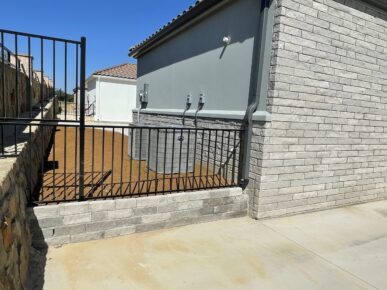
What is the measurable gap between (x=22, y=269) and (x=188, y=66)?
482 centimetres

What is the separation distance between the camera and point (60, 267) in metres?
2.63

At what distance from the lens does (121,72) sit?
18.0m

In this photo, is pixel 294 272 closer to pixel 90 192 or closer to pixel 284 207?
pixel 284 207

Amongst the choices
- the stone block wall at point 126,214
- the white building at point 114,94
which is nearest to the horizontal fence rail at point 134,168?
the stone block wall at point 126,214

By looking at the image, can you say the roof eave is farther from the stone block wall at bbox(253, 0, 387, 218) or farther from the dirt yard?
the dirt yard

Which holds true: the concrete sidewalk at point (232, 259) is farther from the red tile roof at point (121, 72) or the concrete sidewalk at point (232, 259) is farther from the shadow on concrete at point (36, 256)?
the red tile roof at point (121, 72)

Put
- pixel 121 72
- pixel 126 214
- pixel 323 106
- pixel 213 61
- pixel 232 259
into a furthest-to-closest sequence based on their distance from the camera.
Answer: pixel 121 72
pixel 213 61
pixel 323 106
pixel 126 214
pixel 232 259

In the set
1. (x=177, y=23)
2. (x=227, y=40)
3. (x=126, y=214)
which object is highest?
(x=177, y=23)

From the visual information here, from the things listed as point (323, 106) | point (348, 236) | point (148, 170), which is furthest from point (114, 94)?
point (348, 236)

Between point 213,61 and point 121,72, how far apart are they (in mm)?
13828

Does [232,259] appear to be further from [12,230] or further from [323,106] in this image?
[323,106]

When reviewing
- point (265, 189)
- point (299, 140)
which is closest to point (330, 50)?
point (299, 140)

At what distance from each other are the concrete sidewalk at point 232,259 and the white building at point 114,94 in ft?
48.6

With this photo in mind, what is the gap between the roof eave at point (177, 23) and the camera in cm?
512
